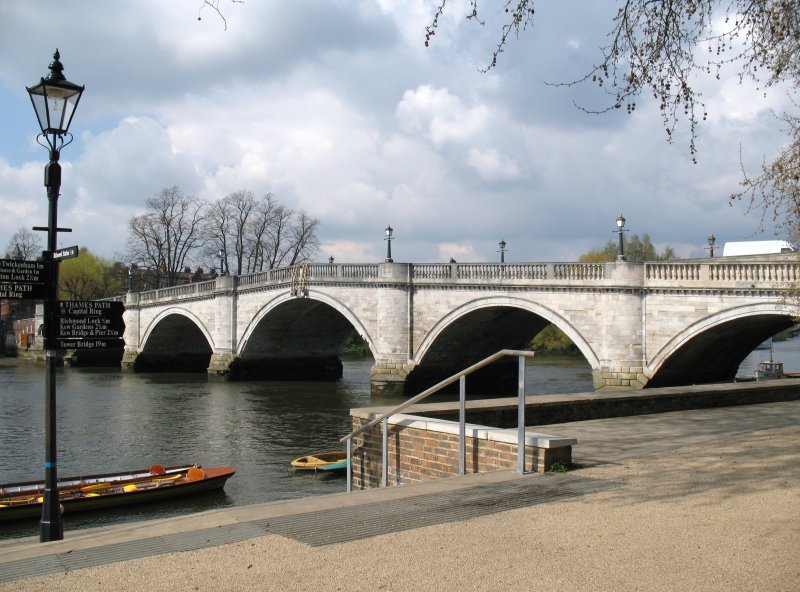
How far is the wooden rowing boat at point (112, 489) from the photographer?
38.1ft

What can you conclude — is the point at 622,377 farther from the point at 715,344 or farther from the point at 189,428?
the point at 189,428

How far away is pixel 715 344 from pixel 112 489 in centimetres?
1625

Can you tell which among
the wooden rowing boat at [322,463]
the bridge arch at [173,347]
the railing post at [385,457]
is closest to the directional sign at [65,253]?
the railing post at [385,457]

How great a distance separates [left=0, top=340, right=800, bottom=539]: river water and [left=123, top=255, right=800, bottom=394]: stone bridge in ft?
7.53

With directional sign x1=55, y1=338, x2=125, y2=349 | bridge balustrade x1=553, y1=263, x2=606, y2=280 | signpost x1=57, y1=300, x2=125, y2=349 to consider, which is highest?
bridge balustrade x1=553, y1=263, x2=606, y2=280

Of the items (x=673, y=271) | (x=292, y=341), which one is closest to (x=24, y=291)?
(x=673, y=271)

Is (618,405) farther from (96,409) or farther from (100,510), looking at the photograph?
(96,409)

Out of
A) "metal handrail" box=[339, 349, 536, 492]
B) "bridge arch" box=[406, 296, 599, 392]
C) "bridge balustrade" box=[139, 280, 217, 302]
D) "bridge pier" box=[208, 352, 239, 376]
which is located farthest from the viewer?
"bridge balustrade" box=[139, 280, 217, 302]

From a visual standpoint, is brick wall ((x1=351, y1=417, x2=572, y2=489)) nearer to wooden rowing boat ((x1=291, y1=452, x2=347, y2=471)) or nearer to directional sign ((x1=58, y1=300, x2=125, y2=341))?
directional sign ((x1=58, y1=300, x2=125, y2=341))

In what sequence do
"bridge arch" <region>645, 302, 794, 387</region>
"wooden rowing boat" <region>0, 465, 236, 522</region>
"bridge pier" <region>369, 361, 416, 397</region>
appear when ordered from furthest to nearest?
"bridge pier" <region>369, 361, 416, 397</region>, "bridge arch" <region>645, 302, 794, 387</region>, "wooden rowing boat" <region>0, 465, 236, 522</region>

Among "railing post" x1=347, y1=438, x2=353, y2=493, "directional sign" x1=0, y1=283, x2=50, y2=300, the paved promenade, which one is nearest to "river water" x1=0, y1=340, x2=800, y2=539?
"railing post" x1=347, y1=438, x2=353, y2=493

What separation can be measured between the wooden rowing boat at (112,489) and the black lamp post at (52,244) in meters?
6.04

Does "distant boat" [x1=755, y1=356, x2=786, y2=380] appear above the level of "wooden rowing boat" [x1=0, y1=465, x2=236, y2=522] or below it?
above

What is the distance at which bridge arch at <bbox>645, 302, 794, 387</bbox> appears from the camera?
19359mm
